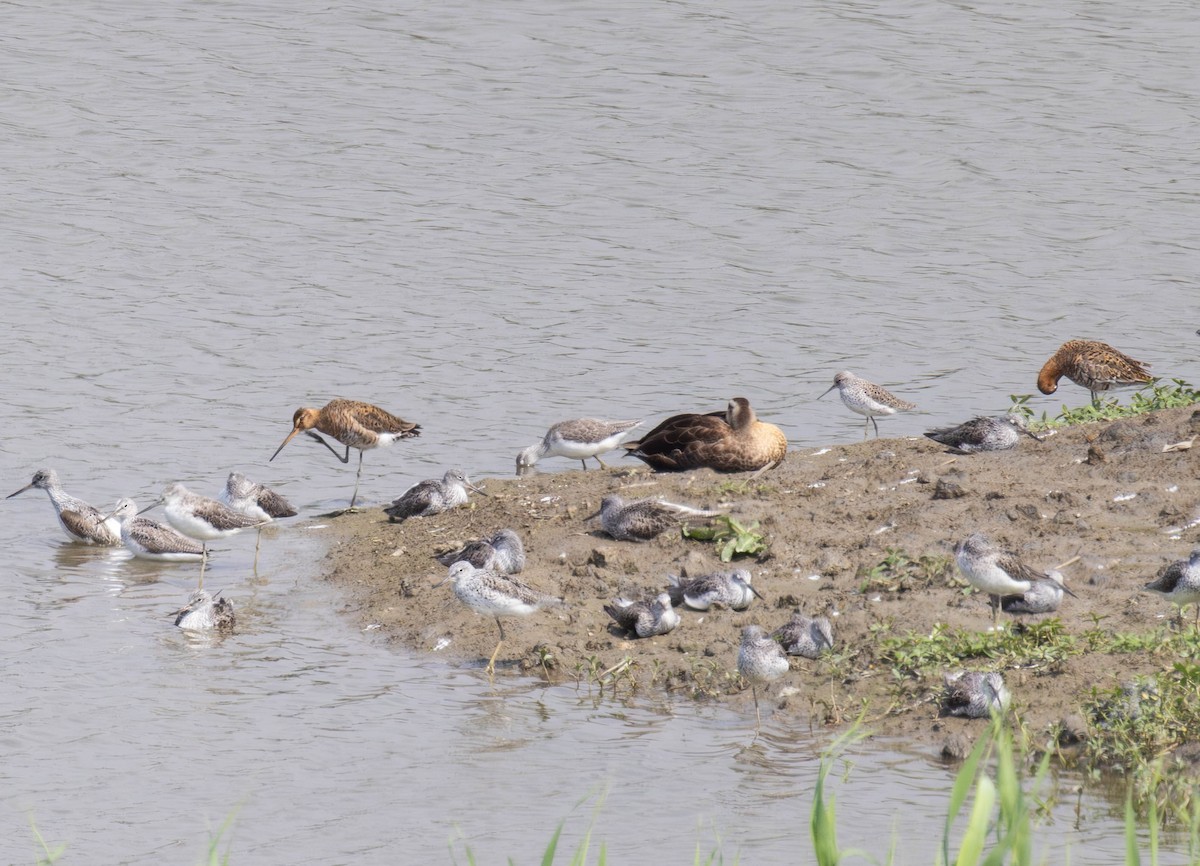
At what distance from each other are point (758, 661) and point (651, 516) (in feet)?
8.75

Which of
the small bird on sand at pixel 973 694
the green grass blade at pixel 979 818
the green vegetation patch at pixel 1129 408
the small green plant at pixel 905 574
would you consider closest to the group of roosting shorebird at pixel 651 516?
the small bird on sand at pixel 973 694

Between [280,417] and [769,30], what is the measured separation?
15024 mm

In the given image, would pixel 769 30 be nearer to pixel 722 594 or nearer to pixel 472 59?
pixel 472 59

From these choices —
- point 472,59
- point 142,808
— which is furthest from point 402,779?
point 472,59

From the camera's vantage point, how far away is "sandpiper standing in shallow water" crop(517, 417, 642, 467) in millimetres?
14070

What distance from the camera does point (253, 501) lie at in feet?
42.3

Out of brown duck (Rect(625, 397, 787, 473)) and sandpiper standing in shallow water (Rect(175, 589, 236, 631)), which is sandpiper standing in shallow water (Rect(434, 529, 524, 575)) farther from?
brown duck (Rect(625, 397, 787, 473))

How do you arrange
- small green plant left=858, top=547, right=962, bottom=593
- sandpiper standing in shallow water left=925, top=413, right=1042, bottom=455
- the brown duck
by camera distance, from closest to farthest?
small green plant left=858, top=547, right=962, bottom=593
sandpiper standing in shallow water left=925, top=413, right=1042, bottom=455
the brown duck

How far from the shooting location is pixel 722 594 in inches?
393

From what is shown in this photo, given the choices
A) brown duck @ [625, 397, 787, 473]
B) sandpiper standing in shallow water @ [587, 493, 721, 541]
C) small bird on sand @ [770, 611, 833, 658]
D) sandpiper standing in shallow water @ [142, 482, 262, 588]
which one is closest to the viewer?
small bird on sand @ [770, 611, 833, 658]

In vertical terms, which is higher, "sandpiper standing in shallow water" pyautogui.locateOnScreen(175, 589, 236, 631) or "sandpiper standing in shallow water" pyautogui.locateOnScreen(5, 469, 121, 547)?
"sandpiper standing in shallow water" pyautogui.locateOnScreen(175, 589, 236, 631)

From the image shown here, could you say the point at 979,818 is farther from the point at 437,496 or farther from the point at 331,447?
the point at 331,447

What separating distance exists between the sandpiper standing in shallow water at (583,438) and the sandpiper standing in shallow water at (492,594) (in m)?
4.07

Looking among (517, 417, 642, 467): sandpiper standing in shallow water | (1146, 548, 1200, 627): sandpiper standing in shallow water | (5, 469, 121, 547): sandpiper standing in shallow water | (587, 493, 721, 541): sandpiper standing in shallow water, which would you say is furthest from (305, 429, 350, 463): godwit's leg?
(1146, 548, 1200, 627): sandpiper standing in shallow water
